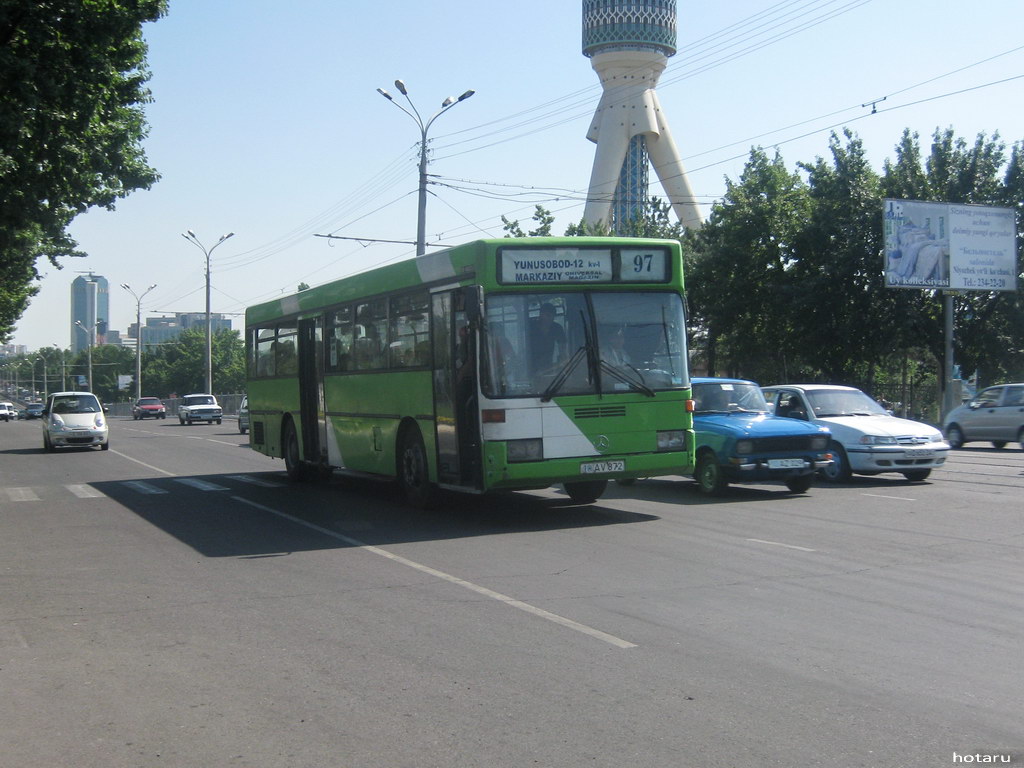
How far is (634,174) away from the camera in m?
106

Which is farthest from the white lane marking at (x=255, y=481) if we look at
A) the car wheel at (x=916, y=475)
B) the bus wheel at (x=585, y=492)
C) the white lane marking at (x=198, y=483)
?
the car wheel at (x=916, y=475)

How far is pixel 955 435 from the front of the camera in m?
29.2

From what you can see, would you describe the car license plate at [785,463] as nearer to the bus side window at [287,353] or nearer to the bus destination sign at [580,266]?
the bus destination sign at [580,266]

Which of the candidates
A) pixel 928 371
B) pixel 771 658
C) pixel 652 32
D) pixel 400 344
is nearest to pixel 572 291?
pixel 400 344

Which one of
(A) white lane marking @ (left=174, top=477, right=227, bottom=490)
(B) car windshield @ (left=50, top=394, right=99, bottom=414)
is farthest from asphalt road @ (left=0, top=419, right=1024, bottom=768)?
(B) car windshield @ (left=50, top=394, right=99, bottom=414)

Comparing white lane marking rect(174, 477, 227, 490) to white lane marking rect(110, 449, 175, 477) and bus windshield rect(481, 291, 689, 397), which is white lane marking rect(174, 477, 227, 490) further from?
bus windshield rect(481, 291, 689, 397)

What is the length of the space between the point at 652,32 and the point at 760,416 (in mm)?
84676

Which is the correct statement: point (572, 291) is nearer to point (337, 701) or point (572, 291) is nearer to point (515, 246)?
point (515, 246)

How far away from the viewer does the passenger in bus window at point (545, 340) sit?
12.2m

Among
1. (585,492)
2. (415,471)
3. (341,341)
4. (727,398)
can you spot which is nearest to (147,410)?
(341,341)

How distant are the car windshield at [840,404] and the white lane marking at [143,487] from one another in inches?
432

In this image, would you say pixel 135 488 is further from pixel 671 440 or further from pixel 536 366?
pixel 671 440

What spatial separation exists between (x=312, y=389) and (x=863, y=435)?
29.1 feet

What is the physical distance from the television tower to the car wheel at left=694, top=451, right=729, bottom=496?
75.6 metres
